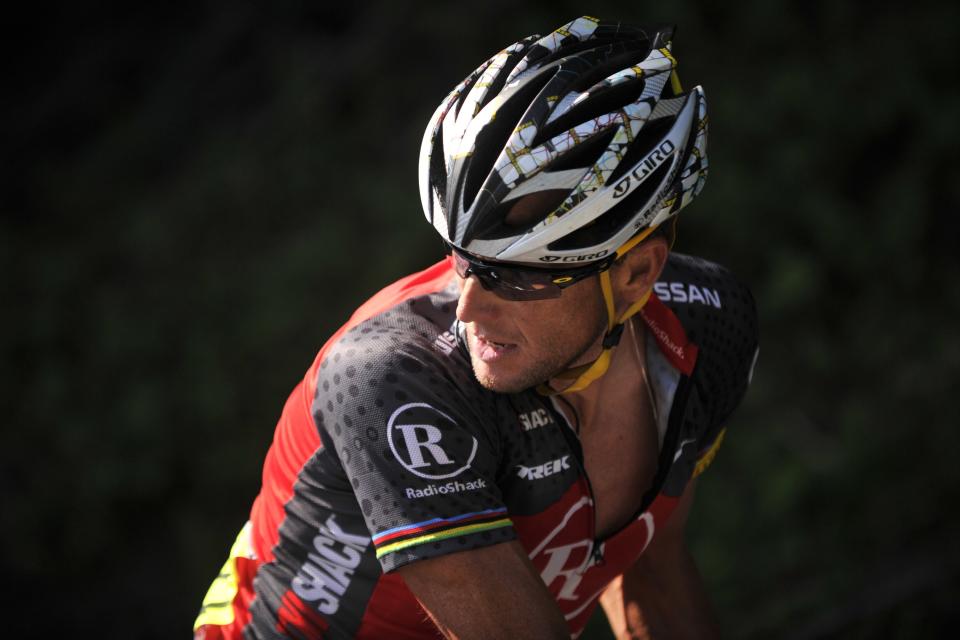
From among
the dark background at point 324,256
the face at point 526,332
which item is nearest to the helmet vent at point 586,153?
the face at point 526,332

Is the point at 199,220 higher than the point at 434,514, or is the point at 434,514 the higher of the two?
the point at 434,514

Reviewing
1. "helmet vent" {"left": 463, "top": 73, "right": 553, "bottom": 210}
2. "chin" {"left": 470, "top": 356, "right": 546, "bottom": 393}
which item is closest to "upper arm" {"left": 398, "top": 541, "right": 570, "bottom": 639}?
"chin" {"left": 470, "top": 356, "right": 546, "bottom": 393}

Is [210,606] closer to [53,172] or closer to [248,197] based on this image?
[248,197]

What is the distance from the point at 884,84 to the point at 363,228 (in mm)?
3341

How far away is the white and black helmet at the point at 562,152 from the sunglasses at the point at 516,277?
30 millimetres

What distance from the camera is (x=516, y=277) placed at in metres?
2.11

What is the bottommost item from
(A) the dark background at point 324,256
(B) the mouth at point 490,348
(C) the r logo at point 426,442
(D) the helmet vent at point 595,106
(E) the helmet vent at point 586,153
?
(A) the dark background at point 324,256

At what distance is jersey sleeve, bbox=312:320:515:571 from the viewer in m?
1.95

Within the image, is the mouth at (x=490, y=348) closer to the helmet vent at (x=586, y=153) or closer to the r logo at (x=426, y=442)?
the r logo at (x=426, y=442)

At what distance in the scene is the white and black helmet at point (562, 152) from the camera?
207 centimetres

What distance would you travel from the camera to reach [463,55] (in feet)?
21.9

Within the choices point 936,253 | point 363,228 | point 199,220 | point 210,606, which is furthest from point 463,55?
point 210,606

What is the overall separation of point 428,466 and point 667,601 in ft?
3.40

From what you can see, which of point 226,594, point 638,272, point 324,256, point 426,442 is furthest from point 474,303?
point 324,256
